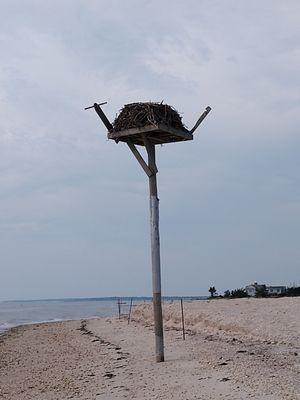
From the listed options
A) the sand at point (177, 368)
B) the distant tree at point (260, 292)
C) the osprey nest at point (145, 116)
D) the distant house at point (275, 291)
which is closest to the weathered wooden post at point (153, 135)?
the osprey nest at point (145, 116)

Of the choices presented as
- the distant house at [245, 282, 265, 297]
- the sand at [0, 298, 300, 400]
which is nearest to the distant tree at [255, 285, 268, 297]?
the distant house at [245, 282, 265, 297]

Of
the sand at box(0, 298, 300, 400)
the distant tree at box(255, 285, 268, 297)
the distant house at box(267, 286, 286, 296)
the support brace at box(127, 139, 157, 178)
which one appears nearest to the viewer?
the sand at box(0, 298, 300, 400)

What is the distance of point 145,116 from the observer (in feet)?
41.0

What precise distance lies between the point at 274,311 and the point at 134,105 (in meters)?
14.2

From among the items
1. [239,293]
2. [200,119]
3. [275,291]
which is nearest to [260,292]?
[239,293]

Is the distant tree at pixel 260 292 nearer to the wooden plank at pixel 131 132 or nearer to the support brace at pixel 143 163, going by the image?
the support brace at pixel 143 163

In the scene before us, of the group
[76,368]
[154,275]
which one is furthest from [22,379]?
[154,275]

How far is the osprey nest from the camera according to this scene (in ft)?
40.8

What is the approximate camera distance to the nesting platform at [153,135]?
1238cm

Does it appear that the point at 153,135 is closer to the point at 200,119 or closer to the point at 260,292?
the point at 200,119

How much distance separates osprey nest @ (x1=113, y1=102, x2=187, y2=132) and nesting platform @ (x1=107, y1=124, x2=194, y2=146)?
0.30ft

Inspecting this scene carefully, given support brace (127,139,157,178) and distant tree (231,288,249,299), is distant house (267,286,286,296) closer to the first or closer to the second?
distant tree (231,288,249,299)

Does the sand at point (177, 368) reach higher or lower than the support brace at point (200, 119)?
lower

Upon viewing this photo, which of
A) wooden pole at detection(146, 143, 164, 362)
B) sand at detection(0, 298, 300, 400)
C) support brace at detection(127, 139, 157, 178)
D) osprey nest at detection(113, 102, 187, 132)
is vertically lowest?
sand at detection(0, 298, 300, 400)
